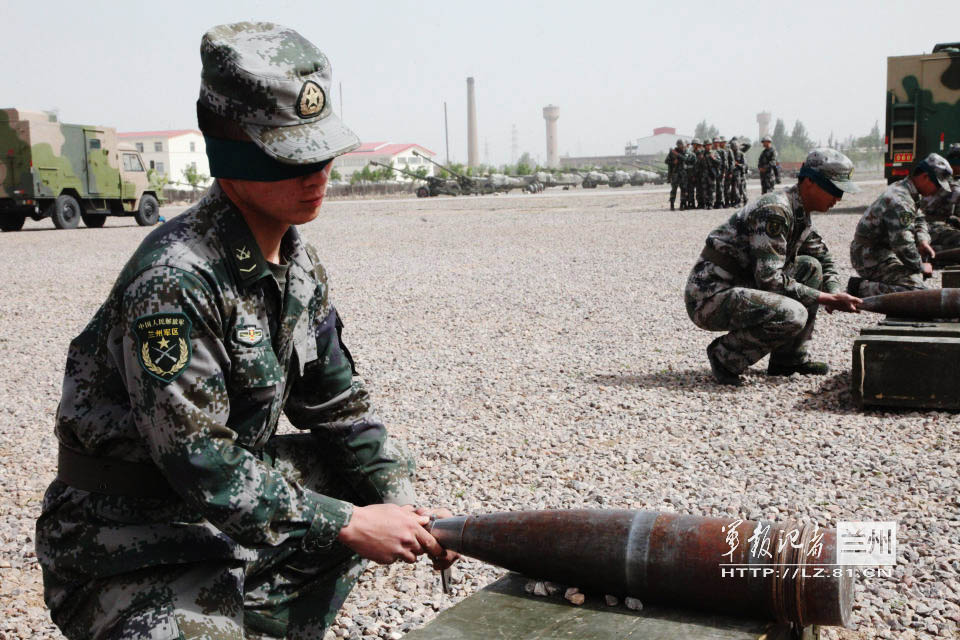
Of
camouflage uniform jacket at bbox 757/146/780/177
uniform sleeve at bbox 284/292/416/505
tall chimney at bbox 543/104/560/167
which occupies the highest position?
tall chimney at bbox 543/104/560/167

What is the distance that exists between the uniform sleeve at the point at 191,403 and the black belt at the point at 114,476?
0.11 meters

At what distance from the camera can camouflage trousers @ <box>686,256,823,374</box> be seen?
582cm

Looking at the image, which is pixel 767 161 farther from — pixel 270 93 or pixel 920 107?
pixel 270 93

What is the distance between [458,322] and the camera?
8.60 m

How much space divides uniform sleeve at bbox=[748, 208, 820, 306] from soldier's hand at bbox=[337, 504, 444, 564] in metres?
A: 4.18

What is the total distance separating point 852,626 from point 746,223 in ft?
11.1

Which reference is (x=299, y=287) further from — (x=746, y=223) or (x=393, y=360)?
(x=393, y=360)

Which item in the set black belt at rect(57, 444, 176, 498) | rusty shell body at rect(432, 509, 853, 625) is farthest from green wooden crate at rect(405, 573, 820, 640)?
black belt at rect(57, 444, 176, 498)

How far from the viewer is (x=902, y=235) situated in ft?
26.9

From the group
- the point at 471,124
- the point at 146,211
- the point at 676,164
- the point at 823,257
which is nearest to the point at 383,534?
the point at 823,257

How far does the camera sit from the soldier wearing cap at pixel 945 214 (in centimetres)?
1096

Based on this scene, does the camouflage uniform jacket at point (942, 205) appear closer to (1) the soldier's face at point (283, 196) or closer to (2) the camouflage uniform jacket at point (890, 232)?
(2) the camouflage uniform jacket at point (890, 232)

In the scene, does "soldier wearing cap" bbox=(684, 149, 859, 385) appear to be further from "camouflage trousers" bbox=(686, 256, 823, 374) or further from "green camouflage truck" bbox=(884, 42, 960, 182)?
"green camouflage truck" bbox=(884, 42, 960, 182)

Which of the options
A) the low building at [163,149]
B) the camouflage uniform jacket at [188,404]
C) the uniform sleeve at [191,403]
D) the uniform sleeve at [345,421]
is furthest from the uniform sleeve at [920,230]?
the low building at [163,149]
